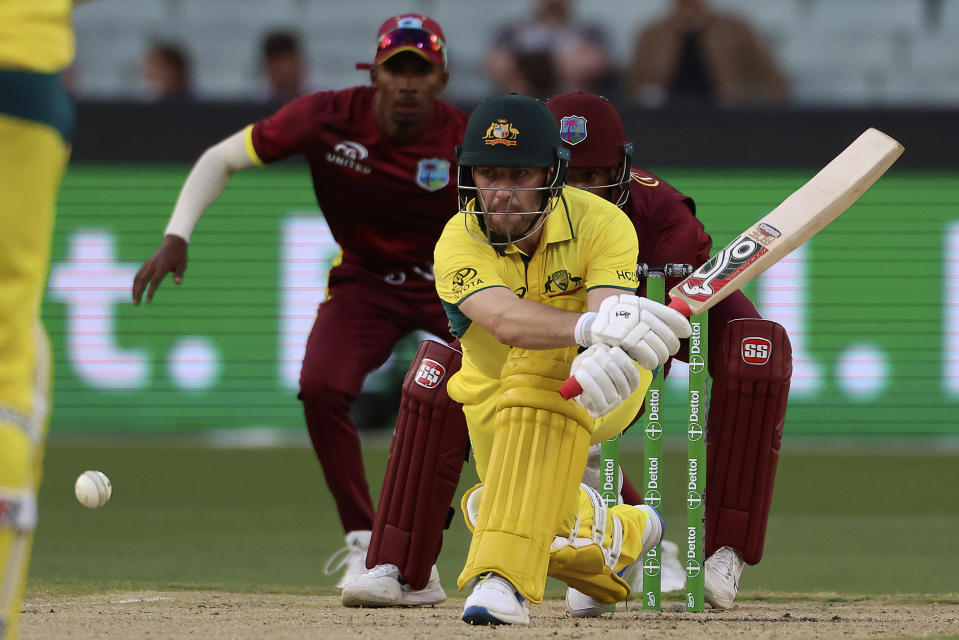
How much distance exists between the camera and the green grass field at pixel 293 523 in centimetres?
559

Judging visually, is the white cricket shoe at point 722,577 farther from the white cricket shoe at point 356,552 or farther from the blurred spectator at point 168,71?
the blurred spectator at point 168,71

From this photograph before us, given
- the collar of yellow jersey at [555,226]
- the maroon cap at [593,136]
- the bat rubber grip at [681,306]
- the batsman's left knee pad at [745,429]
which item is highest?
the maroon cap at [593,136]

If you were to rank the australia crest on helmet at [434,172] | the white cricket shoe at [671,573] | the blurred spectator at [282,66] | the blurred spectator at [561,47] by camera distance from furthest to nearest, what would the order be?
the blurred spectator at [561,47] → the blurred spectator at [282,66] → the australia crest on helmet at [434,172] → the white cricket shoe at [671,573]

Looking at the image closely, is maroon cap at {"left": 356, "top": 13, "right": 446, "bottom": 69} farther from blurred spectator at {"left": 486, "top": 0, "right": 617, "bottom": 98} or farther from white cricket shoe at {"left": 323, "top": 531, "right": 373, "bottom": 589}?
blurred spectator at {"left": 486, "top": 0, "right": 617, "bottom": 98}

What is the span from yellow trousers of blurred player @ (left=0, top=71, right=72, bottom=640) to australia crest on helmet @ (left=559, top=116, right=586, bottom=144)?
2123mm

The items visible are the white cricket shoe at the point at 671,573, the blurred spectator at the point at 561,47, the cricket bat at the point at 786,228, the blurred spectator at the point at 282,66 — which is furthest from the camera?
the blurred spectator at the point at 561,47

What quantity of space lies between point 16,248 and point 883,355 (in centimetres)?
810

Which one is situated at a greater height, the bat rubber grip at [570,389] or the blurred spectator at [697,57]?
the blurred spectator at [697,57]

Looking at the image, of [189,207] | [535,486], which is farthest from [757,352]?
[189,207]

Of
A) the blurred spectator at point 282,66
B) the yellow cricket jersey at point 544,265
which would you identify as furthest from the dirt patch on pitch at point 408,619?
the blurred spectator at point 282,66

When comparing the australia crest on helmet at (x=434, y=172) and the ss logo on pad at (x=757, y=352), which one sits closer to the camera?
the ss logo on pad at (x=757, y=352)

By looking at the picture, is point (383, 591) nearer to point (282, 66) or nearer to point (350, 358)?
point (350, 358)

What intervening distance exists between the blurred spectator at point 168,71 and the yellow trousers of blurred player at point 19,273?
8.34 metres

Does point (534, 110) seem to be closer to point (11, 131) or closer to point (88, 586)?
point (11, 131)
